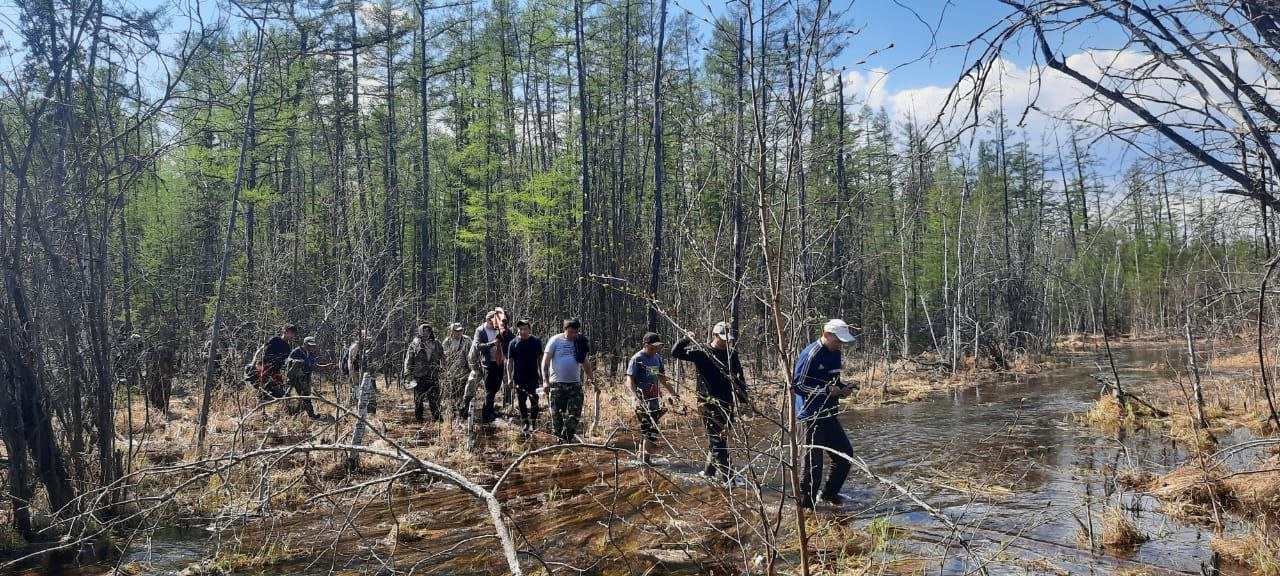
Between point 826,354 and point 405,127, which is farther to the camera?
point 405,127

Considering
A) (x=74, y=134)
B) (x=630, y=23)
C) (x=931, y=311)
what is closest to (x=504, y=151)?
(x=630, y=23)

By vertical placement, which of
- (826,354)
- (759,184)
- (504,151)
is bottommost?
(826,354)

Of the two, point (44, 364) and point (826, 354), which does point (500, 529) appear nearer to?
point (826, 354)

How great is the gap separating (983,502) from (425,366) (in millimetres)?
7769

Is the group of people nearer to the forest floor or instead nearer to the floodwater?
the forest floor

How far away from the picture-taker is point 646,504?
716 centimetres

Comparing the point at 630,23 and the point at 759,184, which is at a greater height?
the point at 630,23

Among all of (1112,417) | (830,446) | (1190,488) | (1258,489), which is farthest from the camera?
(1112,417)

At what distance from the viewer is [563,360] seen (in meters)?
9.02

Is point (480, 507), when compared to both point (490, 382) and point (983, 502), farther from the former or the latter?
point (983, 502)

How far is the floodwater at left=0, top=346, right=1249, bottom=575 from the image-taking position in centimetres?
519

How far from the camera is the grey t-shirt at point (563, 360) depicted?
8984mm

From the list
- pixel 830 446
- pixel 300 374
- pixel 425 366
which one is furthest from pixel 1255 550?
pixel 300 374

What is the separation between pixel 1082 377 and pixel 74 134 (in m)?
20.5
